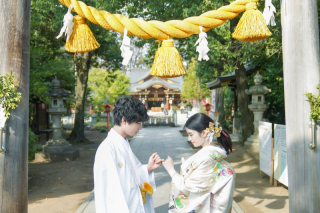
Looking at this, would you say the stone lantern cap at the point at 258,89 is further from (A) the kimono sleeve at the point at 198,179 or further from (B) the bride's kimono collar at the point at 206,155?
(A) the kimono sleeve at the point at 198,179

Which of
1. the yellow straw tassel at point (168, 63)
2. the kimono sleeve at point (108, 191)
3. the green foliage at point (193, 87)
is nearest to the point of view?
the kimono sleeve at point (108, 191)

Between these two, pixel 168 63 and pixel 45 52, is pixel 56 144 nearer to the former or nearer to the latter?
pixel 45 52

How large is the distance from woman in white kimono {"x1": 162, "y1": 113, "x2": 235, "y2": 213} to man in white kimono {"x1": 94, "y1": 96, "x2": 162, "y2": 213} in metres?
0.31

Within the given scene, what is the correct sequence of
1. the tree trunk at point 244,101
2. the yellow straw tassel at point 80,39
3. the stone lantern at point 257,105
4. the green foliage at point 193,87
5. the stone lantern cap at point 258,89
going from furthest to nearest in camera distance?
the green foliage at point 193,87 → the tree trunk at point 244,101 → the stone lantern cap at point 258,89 → the stone lantern at point 257,105 → the yellow straw tassel at point 80,39

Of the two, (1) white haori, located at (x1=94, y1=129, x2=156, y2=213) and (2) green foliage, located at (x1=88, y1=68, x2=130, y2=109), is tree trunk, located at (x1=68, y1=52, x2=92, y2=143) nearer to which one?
(1) white haori, located at (x1=94, y1=129, x2=156, y2=213)

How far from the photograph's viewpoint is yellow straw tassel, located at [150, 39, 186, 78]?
2475 mm

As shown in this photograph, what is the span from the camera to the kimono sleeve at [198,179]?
7.13 feet

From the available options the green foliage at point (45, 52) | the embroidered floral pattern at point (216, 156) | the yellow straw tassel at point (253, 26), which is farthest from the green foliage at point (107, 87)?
the embroidered floral pattern at point (216, 156)

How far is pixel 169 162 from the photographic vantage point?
92.2 inches

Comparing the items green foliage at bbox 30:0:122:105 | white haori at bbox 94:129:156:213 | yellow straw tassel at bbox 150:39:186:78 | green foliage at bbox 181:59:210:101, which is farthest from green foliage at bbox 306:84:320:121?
green foliage at bbox 181:59:210:101

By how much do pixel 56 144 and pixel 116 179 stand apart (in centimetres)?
737

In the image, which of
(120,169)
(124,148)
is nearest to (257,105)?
(124,148)

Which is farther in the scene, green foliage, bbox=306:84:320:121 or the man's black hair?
green foliage, bbox=306:84:320:121

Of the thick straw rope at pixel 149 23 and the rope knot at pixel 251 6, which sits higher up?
the rope knot at pixel 251 6
